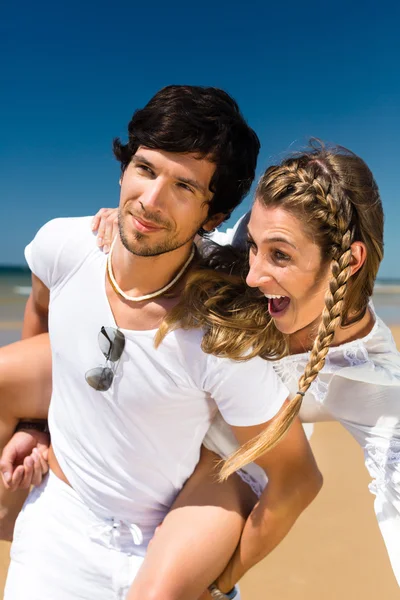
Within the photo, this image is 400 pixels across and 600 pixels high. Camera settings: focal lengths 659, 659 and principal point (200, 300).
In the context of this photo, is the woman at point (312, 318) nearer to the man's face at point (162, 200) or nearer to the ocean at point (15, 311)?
the man's face at point (162, 200)

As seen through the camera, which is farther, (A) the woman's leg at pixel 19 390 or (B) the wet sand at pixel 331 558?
(B) the wet sand at pixel 331 558

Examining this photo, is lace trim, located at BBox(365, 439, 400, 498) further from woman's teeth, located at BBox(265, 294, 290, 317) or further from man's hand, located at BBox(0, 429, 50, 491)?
man's hand, located at BBox(0, 429, 50, 491)

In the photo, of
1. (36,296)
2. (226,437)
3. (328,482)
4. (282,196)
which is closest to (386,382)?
(226,437)

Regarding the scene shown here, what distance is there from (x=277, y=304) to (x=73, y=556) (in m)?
1.34

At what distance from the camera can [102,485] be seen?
271 cm

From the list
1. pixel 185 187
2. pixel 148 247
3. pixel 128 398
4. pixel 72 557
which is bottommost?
pixel 72 557

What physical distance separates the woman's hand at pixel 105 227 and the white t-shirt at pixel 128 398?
4 centimetres

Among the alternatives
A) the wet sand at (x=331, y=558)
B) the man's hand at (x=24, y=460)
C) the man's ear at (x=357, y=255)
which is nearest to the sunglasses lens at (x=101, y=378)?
the man's hand at (x=24, y=460)

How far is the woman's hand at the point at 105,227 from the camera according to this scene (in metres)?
2.90

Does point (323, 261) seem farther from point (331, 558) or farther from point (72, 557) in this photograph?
point (331, 558)

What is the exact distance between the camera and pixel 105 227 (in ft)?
9.70

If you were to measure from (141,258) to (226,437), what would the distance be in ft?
2.67

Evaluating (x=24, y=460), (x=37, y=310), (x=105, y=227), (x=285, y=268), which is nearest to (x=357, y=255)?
(x=285, y=268)

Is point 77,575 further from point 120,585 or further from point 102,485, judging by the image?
point 102,485
